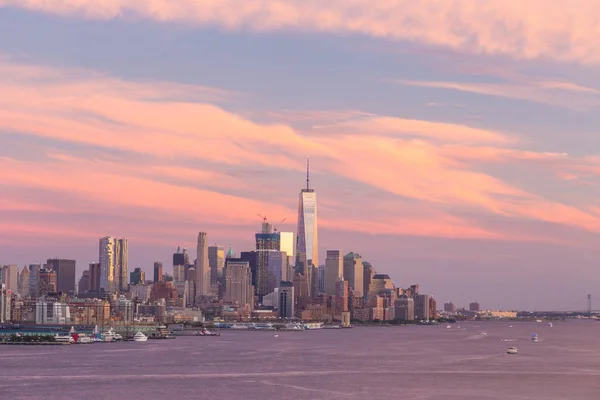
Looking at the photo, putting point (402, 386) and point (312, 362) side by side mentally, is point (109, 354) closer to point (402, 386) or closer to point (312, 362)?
point (312, 362)

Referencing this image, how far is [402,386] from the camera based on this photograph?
109 meters

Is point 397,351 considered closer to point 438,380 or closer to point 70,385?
point 438,380

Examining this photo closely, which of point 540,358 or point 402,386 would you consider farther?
point 540,358

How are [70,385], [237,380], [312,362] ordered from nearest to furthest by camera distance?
[70,385]
[237,380]
[312,362]

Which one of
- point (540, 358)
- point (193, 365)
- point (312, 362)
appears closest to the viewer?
point (193, 365)

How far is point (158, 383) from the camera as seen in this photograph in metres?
111

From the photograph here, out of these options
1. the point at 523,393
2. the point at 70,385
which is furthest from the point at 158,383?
the point at 523,393

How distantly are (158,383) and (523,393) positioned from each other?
39.1 m

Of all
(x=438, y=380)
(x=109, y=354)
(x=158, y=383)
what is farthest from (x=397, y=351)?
(x=158, y=383)

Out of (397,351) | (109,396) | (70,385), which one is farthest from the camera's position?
(397,351)

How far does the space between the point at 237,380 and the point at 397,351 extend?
79.0 m

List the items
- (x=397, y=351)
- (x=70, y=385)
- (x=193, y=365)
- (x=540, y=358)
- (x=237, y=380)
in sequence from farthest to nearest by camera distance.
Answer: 1. (x=397, y=351)
2. (x=540, y=358)
3. (x=193, y=365)
4. (x=237, y=380)
5. (x=70, y=385)

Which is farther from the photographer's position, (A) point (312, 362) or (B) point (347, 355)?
(B) point (347, 355)

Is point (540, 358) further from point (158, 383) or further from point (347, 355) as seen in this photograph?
point (158, 383)
